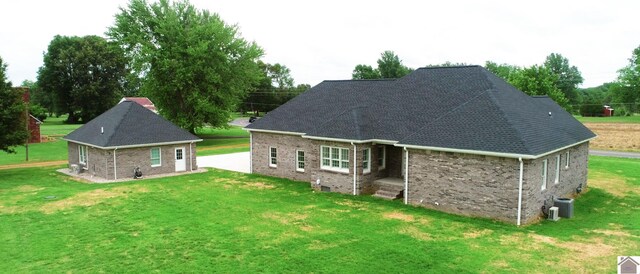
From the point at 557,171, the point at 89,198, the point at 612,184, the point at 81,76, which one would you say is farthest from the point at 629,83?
the point at 81,76

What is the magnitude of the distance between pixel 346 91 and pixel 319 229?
13.2 meters

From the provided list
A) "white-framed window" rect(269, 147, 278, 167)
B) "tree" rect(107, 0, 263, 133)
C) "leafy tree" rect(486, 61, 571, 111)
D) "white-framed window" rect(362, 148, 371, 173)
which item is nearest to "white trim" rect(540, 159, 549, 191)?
"white-framed window" rect(362, 148, 371, 173)

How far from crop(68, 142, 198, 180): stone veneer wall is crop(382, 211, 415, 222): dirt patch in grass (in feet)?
52.6

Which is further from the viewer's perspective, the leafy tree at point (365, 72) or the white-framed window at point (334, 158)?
the leafy tree at point (365, 72)

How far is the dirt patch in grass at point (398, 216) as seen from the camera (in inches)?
648

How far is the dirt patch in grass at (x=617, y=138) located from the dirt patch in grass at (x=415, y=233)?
117ft

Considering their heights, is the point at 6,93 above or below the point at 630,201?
above

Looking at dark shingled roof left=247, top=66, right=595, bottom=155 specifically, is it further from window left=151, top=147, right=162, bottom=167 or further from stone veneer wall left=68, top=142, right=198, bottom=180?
window left=151, top=147, right=162, bottom=167

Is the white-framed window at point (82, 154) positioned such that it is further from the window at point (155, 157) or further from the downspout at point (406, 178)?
the downspout at point (406, 178)

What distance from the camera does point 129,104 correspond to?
29.5 m

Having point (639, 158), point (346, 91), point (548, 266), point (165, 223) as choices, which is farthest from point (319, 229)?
point (639, 158)

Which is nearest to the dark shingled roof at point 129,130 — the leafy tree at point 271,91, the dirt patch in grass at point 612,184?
the dirt patch in grass at point 612,184

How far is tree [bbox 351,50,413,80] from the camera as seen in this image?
8406 cm

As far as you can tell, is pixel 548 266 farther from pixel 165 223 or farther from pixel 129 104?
pixel 129 104
